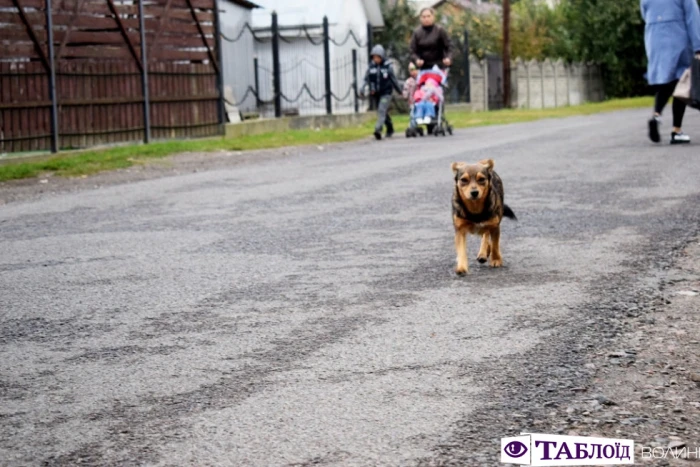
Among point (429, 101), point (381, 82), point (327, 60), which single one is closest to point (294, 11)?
point (327, 60)

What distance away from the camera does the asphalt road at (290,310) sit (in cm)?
411

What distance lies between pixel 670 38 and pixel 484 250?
31.8ft

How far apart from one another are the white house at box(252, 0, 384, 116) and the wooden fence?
655 centimetres

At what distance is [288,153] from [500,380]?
1421 centimetres

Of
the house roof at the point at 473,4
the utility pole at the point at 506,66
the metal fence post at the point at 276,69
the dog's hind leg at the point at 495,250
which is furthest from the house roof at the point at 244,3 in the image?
the house roof at the point at 473,4

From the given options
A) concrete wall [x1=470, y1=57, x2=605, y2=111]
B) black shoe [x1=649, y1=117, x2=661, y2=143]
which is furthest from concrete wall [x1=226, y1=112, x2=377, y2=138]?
concrete wall [x1=470, y1=57, x2=605, y2=111]

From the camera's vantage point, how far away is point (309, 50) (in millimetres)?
36938

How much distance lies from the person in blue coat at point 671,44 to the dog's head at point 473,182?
9.44 m

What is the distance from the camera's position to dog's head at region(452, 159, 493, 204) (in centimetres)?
708

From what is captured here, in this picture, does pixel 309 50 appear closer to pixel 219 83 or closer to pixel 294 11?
pixel 294 11

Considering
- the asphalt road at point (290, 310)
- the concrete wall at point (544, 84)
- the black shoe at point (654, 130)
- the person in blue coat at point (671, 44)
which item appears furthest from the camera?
the concrete wall at point (544, 84)

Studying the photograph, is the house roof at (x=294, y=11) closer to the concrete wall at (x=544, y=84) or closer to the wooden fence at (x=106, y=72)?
the concrete wall at (x=544, y=84)

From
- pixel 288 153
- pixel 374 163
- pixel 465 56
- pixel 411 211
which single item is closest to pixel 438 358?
pixel 411 211

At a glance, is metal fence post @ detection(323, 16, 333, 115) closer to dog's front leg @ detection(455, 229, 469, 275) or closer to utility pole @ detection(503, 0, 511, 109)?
utility pole @ detection(503, 0, 511, 109)
